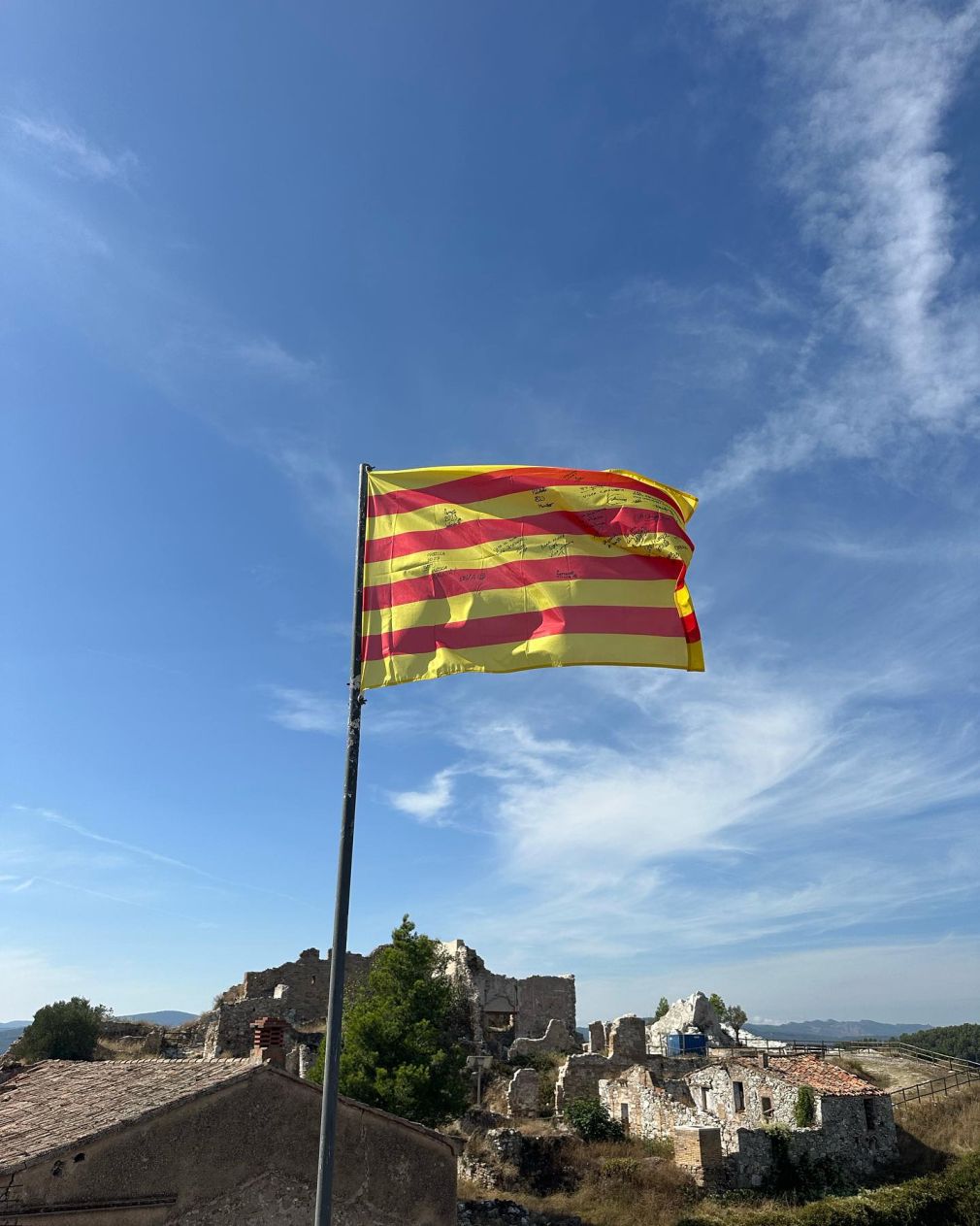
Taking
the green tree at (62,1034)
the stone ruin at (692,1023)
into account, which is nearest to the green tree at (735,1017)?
the stone ruin at (692,1023)

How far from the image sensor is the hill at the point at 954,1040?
77750mm

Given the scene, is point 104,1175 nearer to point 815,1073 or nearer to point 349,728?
point 349,728

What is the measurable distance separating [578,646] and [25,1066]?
57.3 ft

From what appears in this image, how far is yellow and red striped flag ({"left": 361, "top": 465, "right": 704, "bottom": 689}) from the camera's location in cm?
968

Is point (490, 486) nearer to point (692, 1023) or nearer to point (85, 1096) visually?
point (85, 1096)

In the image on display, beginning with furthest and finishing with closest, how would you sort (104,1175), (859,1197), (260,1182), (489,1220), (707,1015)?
(707,1015) < (859,1197) < (489,1220) < (260,1182) < (104,1175)

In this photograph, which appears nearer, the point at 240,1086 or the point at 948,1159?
the point at 240,1086

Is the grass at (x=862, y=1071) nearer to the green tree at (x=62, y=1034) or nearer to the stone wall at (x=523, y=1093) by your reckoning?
the stone wall at (x=523, y=1093)

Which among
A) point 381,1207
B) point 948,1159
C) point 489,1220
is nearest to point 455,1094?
point 489,1220

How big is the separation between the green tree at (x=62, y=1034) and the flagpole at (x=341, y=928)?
38167 mm

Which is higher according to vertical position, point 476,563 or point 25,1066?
point 476,563

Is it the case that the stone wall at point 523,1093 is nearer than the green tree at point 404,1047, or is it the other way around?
the green tree at point 404,1047

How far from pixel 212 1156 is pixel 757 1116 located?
2454 cm

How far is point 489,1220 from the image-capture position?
23453 mm
